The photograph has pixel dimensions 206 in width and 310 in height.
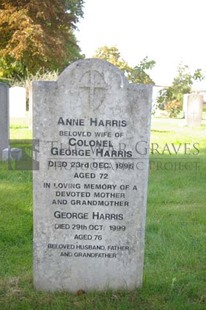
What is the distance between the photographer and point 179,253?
4332 millimetres

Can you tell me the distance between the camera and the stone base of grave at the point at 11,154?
8469 millimetres

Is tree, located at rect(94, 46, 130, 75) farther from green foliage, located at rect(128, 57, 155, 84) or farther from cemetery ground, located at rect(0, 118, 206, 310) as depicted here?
cemetery ground, located at rect(0, 118, 206, 310)

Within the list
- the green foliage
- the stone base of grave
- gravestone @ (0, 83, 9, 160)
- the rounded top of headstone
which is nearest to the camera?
the rounded top of headstone

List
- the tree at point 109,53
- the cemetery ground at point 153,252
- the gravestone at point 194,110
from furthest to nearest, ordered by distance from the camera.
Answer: the tree at point 109,53
the gravestone at point 194,110
the cemetery ground at point 153,252

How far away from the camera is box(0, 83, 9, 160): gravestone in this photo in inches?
342

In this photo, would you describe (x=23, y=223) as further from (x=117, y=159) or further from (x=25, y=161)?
(x=25, y=161)

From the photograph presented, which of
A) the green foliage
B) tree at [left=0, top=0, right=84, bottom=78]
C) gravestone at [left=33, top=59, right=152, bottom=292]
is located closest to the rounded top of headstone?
gravestone at [left=33, top=59, right=152, bottom=292]

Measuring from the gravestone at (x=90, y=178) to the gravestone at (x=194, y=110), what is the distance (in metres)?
14.5

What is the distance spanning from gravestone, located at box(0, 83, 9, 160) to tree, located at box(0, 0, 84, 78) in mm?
18243

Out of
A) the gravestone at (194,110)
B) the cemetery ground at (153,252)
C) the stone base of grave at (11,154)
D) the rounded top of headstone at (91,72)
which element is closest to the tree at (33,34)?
the gravestone at (194,110)

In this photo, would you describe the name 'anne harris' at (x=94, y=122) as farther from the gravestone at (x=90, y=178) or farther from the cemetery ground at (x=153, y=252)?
the cemetery ground at (x=153, y=252)

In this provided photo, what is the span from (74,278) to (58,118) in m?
1.35

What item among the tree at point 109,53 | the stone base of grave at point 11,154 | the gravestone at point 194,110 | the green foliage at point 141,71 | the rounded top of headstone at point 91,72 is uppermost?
the tree at point 109,53

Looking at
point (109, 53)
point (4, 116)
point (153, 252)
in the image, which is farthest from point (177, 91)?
point (153, 252)
